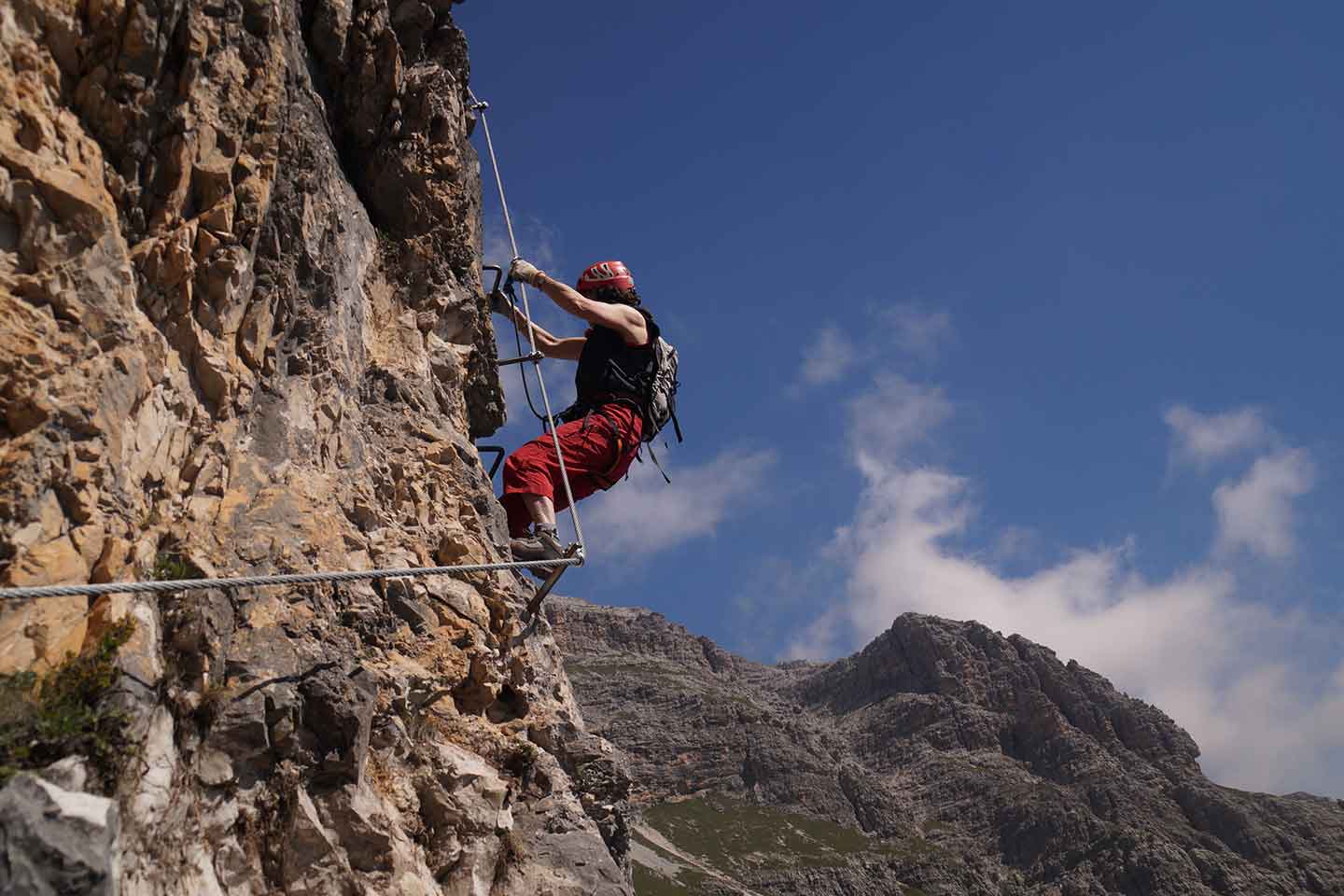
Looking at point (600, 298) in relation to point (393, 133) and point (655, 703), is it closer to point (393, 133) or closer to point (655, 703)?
point (393, 133)

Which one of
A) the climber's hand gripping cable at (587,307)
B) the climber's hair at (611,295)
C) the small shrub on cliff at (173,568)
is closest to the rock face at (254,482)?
the small shrub on cliff at (173,568)

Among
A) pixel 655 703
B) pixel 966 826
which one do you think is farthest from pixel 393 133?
pixel 655 703

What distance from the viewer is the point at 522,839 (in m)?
7.64

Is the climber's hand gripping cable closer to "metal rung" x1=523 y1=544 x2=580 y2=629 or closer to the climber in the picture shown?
the climber

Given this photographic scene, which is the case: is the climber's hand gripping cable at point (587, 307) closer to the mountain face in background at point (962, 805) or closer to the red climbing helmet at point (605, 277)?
the red climbing helmet at point (605, 277)

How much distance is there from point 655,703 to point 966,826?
5881 cm

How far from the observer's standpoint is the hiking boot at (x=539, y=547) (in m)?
9.45

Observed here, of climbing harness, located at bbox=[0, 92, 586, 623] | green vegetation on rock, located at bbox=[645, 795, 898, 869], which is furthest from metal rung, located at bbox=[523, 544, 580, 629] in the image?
green vegetation on rock, located at bbox=[645, 795, 898, 869]

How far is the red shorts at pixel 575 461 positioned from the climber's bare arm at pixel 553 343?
1806 mm

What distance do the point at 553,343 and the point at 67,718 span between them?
8.31 meters

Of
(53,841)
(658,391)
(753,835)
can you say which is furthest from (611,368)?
(753,835)

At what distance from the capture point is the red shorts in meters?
10.1

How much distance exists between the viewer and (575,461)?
10.2 meters

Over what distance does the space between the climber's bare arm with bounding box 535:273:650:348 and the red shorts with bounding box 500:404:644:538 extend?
789 mm
